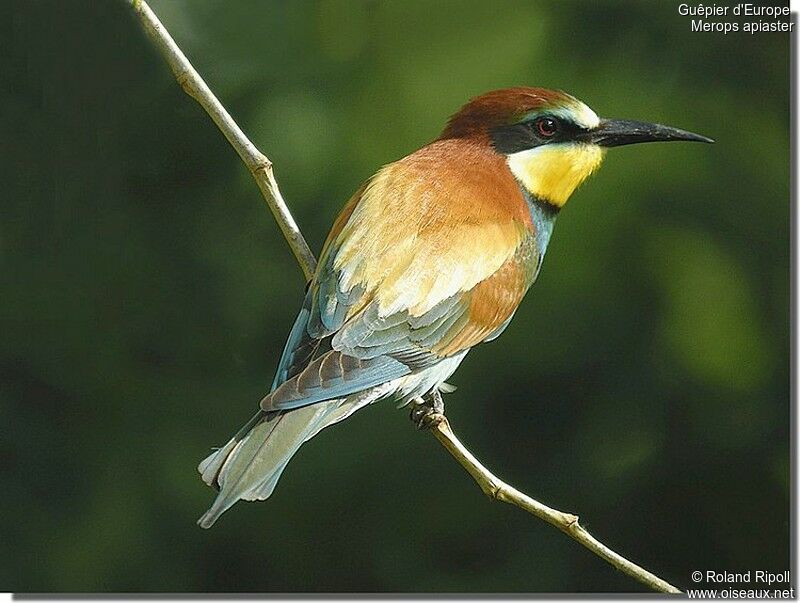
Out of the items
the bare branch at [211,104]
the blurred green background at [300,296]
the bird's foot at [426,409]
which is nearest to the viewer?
the bare branch at [211,104]

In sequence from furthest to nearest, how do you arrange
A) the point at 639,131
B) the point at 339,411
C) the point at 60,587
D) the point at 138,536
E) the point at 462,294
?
the point at 138,536, the point at 60,587, the point at 639,131, the point at 462,294, the point at 339,411

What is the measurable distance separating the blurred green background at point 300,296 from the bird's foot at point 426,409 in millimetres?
332

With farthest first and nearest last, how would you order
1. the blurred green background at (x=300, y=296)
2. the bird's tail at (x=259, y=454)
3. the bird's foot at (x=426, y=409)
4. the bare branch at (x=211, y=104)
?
1. the blurred green background at (x=300, y=296)
2. the bird's foot at (x=426, y=409)
3. the bare branch at (x=211, y=104)
4. the bird's tail at (x=259, y=454)

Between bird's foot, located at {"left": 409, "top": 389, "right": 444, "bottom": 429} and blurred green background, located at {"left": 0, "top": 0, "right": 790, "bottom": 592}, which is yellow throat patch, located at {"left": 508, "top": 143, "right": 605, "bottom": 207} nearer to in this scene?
blurred green background, located at {"left": 0, "top": 0, "right": 790, "bottom": 592}

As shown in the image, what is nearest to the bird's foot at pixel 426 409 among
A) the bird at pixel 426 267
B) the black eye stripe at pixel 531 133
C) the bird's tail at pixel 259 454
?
the bird at pixel 426 267

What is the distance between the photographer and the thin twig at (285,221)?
207cm

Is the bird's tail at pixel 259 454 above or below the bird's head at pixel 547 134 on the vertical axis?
below

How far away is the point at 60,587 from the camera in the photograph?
8.86 ft

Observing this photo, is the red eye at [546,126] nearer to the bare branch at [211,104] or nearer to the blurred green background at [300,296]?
the blurred green background at [300,296]

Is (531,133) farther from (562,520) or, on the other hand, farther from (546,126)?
(562,520)

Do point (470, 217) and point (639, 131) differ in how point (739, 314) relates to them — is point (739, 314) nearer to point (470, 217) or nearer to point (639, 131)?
point (639, 131)

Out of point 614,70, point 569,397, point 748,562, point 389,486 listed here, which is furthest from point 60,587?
point 614,70

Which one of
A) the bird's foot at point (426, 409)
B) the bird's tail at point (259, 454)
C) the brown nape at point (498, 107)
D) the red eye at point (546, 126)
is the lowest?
the bird's foot at point (426, 409)

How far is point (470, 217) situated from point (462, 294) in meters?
0.14
